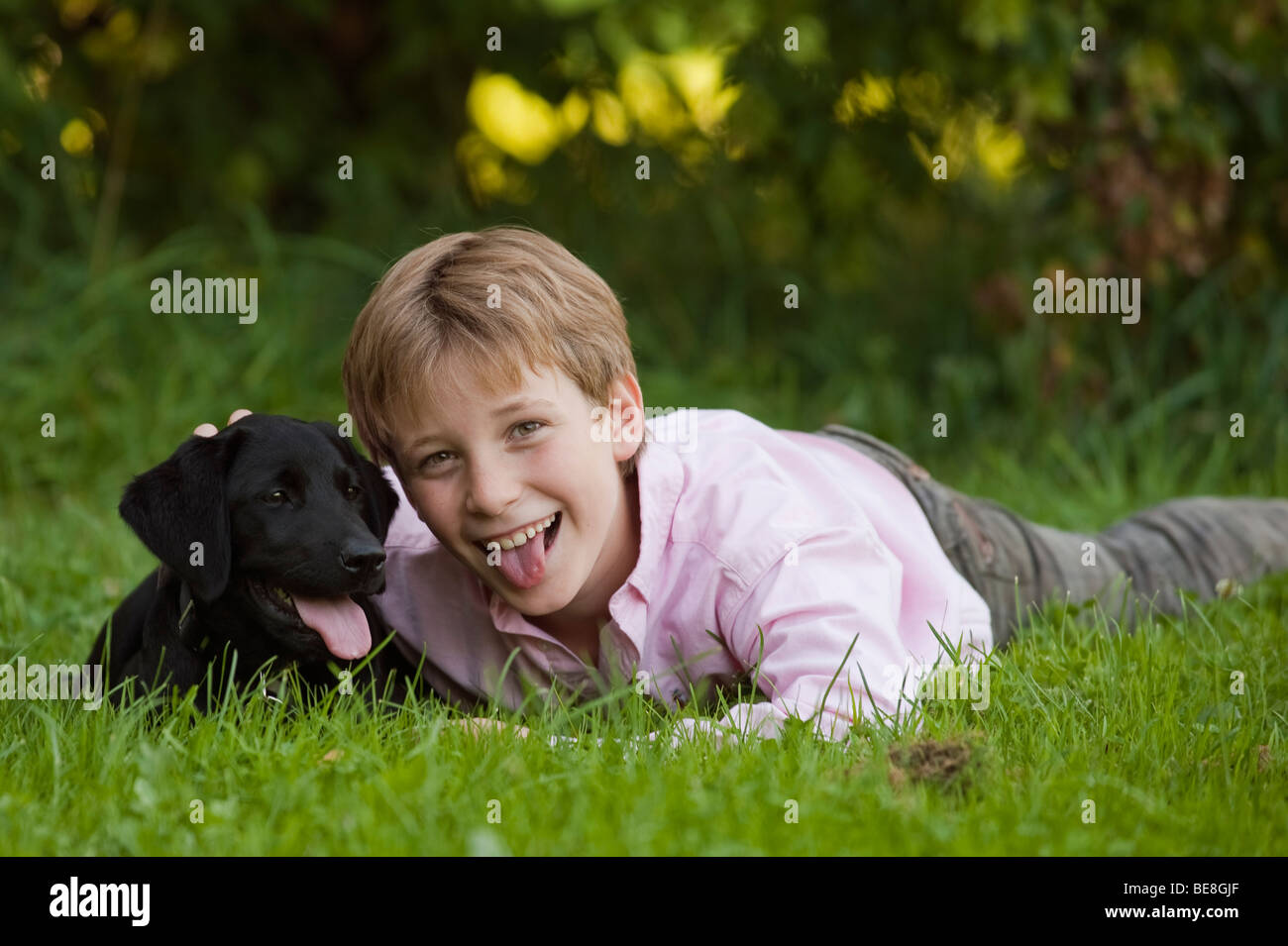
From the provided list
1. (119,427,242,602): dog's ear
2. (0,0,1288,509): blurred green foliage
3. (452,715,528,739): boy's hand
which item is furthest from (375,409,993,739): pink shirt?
(0,0,1288,509): blurred green foliage

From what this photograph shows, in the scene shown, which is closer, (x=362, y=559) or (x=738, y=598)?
(x=362, y=559)

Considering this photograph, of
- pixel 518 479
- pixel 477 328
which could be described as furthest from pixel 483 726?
pixel 477 328

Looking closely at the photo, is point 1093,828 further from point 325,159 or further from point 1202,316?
point 325,159

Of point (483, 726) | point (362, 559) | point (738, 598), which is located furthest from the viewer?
point (738, 598)

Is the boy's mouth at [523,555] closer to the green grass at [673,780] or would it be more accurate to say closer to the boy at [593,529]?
the boy at [593,529]

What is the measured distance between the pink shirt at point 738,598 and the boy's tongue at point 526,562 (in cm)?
16

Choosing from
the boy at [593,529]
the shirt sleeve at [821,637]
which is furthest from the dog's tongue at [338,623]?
the shirt sleeve at [821,637]

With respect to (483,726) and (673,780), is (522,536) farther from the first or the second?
(673,780)

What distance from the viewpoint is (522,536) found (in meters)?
2.84

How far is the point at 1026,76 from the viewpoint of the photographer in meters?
4.91

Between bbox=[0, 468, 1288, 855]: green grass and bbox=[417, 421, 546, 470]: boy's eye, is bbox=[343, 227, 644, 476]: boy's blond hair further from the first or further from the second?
bbox=[0, 468, 1288, 855]: green grass

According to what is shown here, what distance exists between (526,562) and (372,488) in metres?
0.35

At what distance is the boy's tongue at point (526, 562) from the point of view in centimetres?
286

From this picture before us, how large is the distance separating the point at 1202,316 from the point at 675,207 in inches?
96.5
